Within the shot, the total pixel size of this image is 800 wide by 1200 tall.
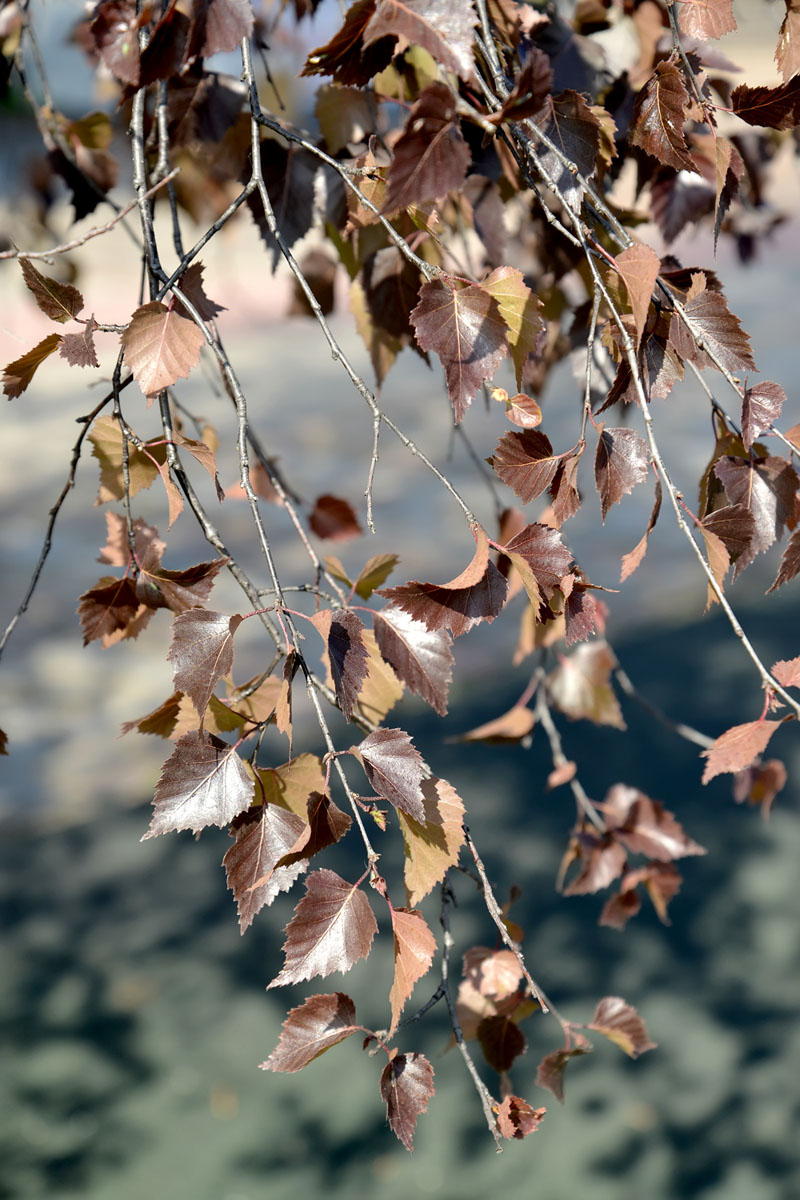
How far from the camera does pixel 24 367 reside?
Result: 2.47 ft

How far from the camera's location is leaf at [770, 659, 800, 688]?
686 millimetres

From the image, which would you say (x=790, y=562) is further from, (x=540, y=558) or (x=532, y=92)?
(x=532, y=92)

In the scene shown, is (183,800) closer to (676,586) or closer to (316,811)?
(316,811)

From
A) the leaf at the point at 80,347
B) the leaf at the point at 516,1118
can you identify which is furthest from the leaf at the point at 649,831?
the leaf at the point at 80,347

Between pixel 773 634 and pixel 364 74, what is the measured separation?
140 inches

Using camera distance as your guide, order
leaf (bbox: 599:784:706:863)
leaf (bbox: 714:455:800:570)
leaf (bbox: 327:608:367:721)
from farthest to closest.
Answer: leaf (bbox: 599:784:706:863), leaf (bbox: 714:455:800:570), leaf (bbox: 327:608:367:721)

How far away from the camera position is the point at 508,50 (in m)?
0.95

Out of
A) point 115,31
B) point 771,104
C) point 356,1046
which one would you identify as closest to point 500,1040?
point 771,104

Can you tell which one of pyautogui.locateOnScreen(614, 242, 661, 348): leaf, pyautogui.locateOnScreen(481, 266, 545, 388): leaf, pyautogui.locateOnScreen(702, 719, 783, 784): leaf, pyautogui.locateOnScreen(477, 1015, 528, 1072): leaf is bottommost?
pyautogui.locateOnScreen(477, 1015, 528, 1072): leaf

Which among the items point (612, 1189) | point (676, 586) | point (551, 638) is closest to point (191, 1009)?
point (612, 1189)

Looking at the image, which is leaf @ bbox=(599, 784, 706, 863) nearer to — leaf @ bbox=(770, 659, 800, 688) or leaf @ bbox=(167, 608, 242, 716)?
leaf @ bbox=(770, 659, 800, 688)

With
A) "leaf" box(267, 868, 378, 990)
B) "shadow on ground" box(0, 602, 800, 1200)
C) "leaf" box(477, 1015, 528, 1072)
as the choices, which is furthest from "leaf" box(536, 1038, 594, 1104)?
"shadow on ground" box(0, 602, 800, 1200)

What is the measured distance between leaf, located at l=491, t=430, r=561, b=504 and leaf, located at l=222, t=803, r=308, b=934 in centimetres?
26

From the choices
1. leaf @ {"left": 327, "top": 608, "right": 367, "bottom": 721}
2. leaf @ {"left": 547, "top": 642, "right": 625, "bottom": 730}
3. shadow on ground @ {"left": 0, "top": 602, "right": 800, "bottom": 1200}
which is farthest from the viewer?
shadow on ground @ {"left": 0, "top": 602, "right": 800, "bottom": 1200}
